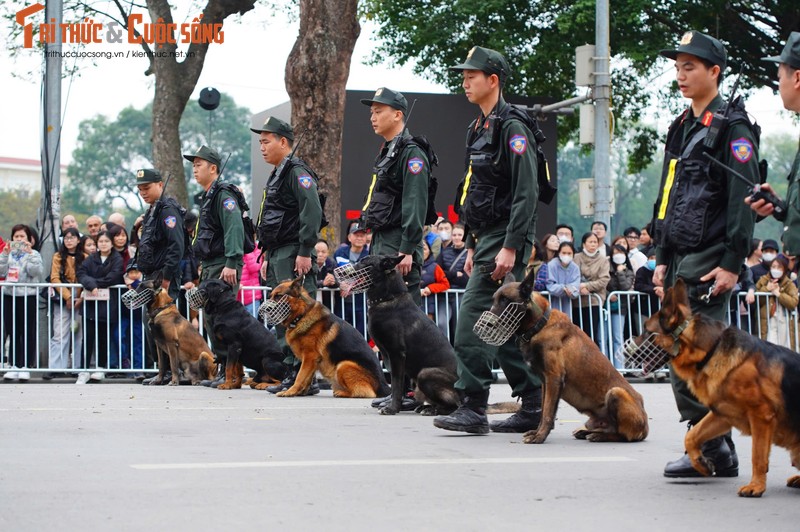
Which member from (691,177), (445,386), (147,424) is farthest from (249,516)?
(445,386)

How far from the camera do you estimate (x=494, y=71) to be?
7.25m

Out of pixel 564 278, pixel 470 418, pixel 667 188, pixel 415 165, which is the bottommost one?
pixel 470 418

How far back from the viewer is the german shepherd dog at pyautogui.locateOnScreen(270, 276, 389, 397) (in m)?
10.2

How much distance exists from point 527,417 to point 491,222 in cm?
137

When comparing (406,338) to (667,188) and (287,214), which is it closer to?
(287,214)

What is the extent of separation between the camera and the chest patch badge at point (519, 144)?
22.9ft

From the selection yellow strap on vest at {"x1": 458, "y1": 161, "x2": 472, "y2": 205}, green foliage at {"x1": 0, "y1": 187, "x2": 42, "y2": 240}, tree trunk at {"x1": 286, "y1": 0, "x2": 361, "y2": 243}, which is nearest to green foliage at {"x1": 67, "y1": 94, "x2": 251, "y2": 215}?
green foliage at {"x1": 0, "y1": 187, "x2": 42, "y2": 240}

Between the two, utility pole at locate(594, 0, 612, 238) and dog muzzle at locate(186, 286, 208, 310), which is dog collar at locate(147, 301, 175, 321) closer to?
dog muzzle at locate(186, 286, 208, 310)

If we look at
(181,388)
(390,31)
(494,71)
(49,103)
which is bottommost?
(181,388)

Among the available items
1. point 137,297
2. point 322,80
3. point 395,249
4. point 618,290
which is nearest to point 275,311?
point 395,249

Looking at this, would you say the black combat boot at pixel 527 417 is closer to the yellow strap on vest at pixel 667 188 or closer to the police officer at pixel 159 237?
the yellow strap on vest at pixel 667 188

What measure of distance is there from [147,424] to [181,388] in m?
A: 4.21

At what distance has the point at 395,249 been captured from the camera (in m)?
9.12

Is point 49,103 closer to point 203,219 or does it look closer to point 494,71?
point 203,219
